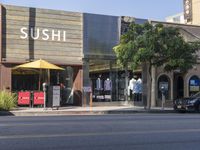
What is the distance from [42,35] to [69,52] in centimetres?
201

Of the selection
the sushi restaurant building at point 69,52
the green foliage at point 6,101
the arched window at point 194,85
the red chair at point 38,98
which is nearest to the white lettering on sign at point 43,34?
the sushi restaurant building at point 69,52

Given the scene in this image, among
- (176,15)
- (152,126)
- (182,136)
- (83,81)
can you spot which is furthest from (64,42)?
(176,15)

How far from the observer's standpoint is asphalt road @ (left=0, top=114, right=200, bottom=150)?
425 inches

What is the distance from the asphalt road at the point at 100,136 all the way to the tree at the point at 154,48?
11.5 metres

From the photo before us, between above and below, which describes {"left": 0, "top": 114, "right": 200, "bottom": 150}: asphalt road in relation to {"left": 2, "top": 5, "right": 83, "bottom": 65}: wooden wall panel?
below

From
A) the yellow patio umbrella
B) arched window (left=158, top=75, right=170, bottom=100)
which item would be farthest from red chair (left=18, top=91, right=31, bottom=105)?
arched window (left=158, top=75, right=170, bottom=100)

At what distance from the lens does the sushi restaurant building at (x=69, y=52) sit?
27.9 metres

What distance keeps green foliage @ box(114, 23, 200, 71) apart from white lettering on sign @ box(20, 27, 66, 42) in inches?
147

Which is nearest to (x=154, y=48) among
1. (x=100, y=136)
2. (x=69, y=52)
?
(x=69, y=52)

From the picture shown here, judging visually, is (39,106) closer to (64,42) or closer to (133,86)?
(64,42)

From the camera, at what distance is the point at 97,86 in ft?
100

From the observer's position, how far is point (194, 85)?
34.8m

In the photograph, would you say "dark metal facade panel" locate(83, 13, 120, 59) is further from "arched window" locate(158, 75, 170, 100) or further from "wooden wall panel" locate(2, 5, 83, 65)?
"arched window" locate(158, 75, 170, 100)

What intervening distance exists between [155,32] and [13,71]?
27.6ft
